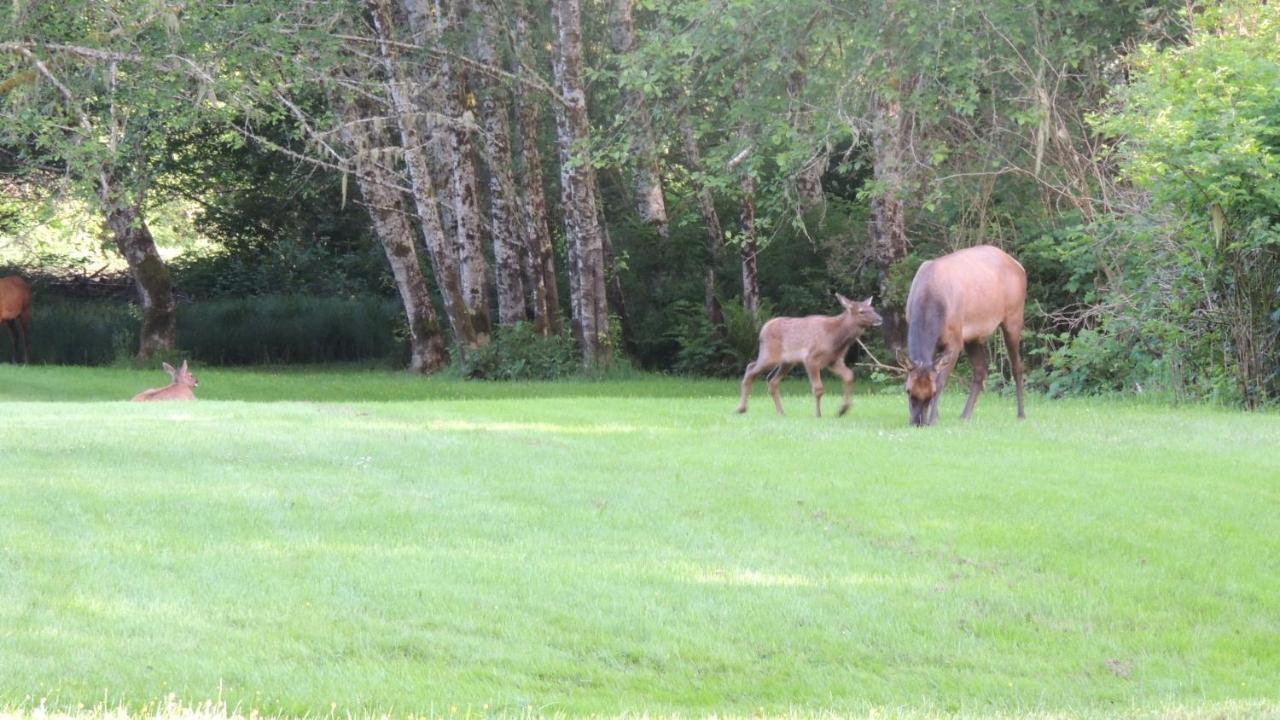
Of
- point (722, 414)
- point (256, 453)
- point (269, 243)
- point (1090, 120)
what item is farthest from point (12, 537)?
point (269, 243)

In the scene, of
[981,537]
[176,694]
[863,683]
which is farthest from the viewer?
[981,537]

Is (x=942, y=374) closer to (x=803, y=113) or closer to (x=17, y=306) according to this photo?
(x=803, y=113)

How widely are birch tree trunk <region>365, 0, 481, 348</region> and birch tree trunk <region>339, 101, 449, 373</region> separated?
21.6 inches

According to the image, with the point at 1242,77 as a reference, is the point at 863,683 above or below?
below

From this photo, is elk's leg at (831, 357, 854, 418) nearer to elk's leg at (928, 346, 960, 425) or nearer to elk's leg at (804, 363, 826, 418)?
elk's leg at (804, 363, 826, 418)

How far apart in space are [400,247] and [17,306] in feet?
31.2

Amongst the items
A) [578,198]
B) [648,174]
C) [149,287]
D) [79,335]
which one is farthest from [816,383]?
[79,335]

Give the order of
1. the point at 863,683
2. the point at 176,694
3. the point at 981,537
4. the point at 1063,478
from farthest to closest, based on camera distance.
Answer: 1. the point at 1063,478
2. the point at 981,537
3. the point at 863,683
4. the point at 176,694

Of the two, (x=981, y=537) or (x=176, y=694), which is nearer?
(x=176, y=694)

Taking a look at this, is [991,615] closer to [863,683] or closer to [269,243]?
[863,683]

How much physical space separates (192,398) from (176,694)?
1553 centimetres

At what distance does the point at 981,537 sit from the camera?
989 centimetres

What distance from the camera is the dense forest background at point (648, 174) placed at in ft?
61.5

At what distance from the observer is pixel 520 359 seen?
30.6 meters
